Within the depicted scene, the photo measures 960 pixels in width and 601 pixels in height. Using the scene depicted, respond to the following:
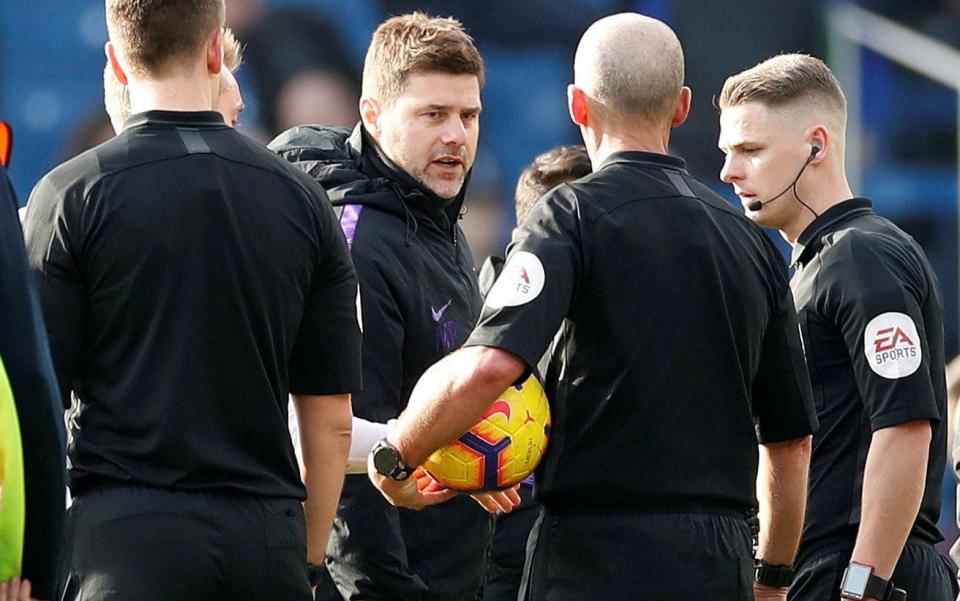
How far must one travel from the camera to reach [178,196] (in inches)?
133

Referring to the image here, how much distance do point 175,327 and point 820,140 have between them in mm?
2323

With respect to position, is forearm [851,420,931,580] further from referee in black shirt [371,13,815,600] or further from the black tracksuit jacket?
the black tracksuit jacket

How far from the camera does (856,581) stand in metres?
4.29

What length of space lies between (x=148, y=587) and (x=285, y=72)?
5262mm

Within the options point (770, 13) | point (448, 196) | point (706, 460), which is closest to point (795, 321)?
point (706, 460)

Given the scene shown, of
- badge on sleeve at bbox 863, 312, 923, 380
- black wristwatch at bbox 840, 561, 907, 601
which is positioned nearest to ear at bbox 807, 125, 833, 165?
badge on sleeve at bbox 863, 312, 923, 380

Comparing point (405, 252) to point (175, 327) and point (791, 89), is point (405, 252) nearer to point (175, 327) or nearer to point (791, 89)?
point (791, 89)

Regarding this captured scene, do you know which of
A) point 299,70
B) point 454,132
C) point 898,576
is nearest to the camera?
point 898,576

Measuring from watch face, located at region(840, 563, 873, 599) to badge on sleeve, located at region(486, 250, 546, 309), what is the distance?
135 cm

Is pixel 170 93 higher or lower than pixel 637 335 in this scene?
higher

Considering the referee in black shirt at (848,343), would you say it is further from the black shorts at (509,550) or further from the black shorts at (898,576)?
the black shorts at (509,550)

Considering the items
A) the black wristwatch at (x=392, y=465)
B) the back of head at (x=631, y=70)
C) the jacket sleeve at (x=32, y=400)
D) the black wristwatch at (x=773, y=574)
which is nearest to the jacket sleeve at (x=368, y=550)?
the black wristwatch at (x=392, y=465)

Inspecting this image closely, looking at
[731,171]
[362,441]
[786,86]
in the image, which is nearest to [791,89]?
[786,86]

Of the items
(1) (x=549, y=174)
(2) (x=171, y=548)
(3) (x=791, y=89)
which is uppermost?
(3) (x=791, y=89)
